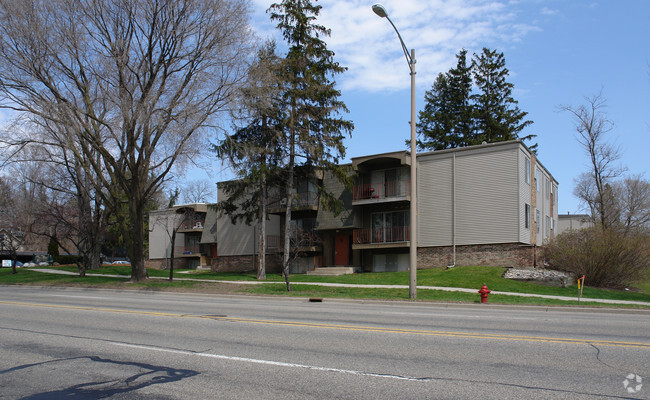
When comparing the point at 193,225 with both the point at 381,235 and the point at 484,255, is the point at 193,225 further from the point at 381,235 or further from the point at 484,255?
the point at 484,255

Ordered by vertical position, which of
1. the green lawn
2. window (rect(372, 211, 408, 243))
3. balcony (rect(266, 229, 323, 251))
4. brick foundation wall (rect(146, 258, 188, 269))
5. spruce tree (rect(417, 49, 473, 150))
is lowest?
brick foundation wall (rect(146, 258, 188, 269))

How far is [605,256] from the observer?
83.5 feet

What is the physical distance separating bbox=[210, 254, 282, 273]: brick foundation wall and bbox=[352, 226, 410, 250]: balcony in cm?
738

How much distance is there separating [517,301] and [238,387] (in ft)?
46.2

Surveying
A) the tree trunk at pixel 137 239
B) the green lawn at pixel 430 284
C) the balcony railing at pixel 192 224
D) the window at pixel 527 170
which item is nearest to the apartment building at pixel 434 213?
the window at pixel 527 170

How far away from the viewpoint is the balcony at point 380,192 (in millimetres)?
32656

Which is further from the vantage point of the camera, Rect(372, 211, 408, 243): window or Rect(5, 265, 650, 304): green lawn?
Rect(372, 211, 408, 243): window

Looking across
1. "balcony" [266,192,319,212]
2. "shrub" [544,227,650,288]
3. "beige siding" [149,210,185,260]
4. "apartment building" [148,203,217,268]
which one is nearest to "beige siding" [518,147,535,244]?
"shrub" [544,227,650,288]

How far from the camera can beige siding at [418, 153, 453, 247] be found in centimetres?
3177

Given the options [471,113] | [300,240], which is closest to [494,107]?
[471,113]

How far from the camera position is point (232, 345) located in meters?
8.48

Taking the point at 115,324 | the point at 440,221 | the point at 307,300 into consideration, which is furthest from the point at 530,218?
the point at 115,324

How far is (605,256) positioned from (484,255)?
658 cm

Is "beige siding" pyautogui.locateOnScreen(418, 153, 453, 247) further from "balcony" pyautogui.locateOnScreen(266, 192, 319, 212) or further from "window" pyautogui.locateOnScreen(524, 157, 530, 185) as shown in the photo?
"balcony" pyautogui.locateOnScreen(266, 192, 319, 212)
